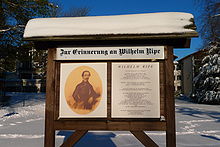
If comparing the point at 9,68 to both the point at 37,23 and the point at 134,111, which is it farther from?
the point at 134,111

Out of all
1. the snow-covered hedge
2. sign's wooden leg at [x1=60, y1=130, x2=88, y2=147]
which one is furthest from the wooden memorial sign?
the snow-covered hedge

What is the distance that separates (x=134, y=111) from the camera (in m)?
3.11

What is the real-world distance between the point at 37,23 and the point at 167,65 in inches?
101

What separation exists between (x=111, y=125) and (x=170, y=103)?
1118 millimetres

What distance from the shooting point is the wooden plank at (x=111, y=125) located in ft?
10.0

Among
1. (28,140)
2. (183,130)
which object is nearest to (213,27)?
(183,130)

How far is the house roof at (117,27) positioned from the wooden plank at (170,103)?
413 mm

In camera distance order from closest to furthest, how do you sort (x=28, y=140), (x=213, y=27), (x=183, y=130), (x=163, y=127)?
(x=163, y=127) → (x=28, y=140) → (x=183, y=130) → (x=213, y=27)

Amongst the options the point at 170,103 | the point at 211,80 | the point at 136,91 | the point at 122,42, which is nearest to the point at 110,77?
the point at 136,91

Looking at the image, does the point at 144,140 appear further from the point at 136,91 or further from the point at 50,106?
the point at 50,106

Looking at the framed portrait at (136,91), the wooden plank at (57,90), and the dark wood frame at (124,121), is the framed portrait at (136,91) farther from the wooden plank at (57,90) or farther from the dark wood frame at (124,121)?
the wooden plank at (57,90)

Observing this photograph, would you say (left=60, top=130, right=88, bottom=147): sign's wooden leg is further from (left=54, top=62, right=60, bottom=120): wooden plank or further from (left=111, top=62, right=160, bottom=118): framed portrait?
(left=111, top=62, right=160, bottom=118): framed portrait

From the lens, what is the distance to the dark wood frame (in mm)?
3055

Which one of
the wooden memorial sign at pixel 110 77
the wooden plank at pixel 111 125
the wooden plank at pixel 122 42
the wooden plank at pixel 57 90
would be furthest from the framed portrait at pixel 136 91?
the wooden plank at pixel 57 90
